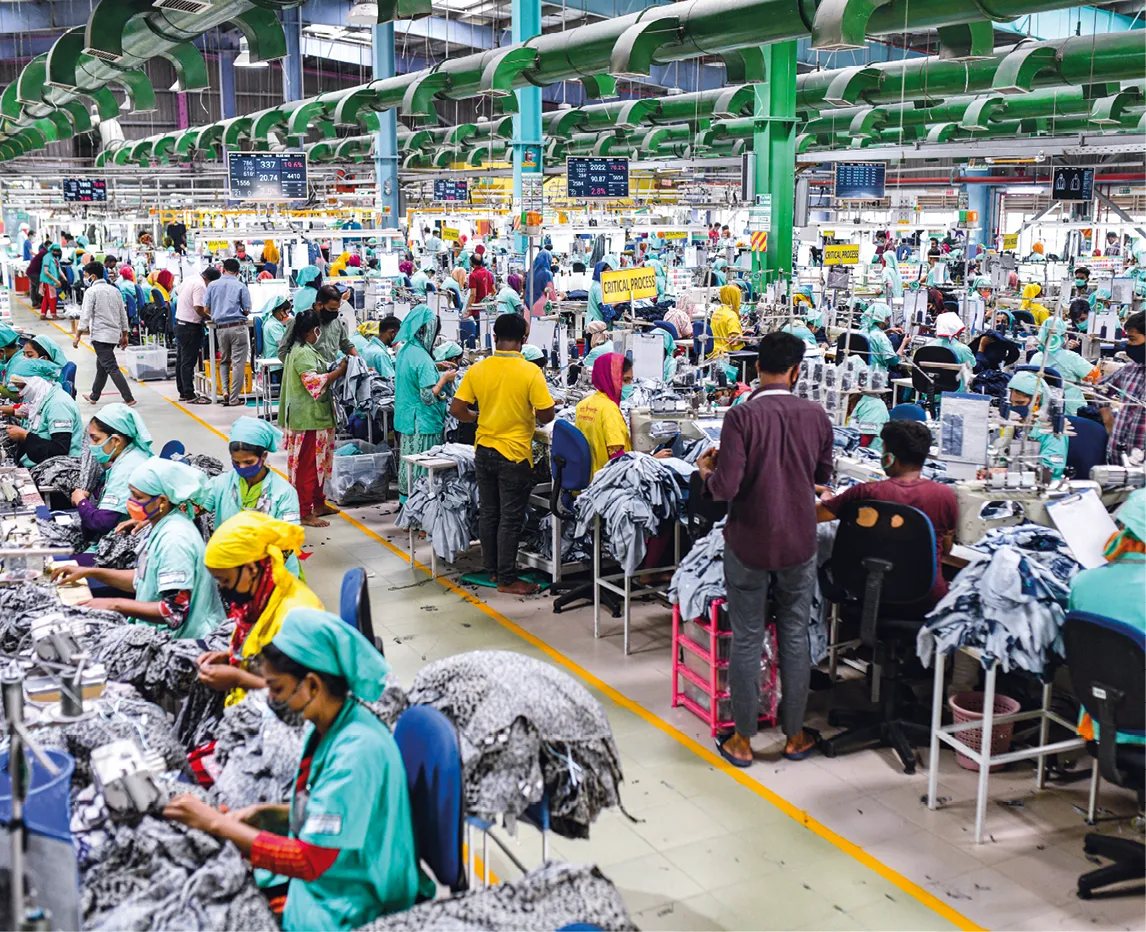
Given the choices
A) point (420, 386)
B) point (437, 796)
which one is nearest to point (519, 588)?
point (420, 386)

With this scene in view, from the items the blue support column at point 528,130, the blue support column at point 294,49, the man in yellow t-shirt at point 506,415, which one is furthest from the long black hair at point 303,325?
the blue support column at point 294,49

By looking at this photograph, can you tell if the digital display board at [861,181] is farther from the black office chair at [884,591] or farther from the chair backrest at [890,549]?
the chair backrest at [890,549]

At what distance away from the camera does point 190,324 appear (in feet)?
46.1

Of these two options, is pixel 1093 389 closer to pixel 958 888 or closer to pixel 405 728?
pixel 958 888

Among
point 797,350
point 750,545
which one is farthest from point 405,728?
point 797,350

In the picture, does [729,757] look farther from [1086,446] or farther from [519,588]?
[1086,446]

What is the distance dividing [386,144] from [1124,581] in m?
19.5

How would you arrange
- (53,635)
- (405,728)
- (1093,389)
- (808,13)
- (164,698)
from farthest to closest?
(808,13), (1093,389), (164,698), (53,635), (405,728)

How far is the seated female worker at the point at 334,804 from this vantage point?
2.59 m

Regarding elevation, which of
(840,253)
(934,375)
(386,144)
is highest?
(386,144)

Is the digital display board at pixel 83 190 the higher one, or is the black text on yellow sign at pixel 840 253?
the digital display board at pixel 83 190

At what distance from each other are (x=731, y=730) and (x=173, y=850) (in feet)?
10.3

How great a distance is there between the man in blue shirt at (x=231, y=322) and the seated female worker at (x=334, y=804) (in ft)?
37.7

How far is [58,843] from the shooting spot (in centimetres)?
217
